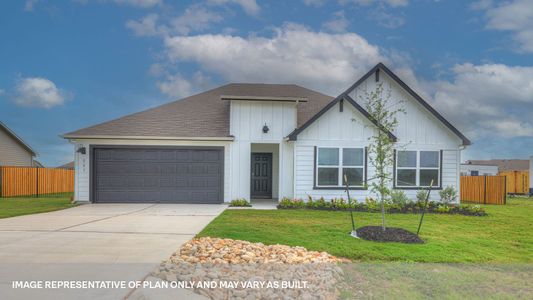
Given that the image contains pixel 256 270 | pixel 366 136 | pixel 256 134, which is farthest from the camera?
pixel 256 134

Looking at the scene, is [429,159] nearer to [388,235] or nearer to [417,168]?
[417,168]

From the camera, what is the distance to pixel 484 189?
19484 millimetres

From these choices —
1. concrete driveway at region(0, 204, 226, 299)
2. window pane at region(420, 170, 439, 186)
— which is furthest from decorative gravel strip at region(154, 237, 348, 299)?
window pane at region(420, 170, 439, 186)

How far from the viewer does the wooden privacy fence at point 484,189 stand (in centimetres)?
1894

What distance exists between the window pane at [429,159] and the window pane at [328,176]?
3.61m

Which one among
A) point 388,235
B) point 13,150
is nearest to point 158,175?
point 388,235

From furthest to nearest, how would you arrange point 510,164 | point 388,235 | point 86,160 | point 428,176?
point 510,164 < point 428,176 < point 86,160 < point 388,235

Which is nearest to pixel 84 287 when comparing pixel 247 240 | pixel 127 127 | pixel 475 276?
pixel 247 240

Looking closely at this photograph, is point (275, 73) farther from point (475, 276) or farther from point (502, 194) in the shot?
point (475, 276)

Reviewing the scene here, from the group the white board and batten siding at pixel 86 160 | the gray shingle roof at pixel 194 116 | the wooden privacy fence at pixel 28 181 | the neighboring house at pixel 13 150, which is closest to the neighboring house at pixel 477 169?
the gray shingle roof at pixel 194 116

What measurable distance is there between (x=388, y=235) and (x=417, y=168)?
325 inches

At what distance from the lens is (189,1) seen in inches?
489

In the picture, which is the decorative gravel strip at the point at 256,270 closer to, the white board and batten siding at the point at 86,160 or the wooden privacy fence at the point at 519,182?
the white board and batten siding at the point at 86,160

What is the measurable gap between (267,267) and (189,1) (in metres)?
9.98
